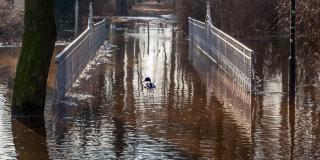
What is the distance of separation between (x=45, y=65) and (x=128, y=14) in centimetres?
5433

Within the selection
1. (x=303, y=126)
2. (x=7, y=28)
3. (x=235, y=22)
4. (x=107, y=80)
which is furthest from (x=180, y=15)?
(x=303, y=126)

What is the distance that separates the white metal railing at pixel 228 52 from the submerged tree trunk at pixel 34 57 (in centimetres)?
563

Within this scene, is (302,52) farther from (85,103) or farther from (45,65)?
(45,65)

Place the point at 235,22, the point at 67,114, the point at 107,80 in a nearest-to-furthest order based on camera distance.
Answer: the point at 67,114
the point at 107,80
the point at 235,22

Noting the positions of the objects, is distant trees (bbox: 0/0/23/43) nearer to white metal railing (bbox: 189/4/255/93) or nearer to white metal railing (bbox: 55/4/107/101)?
white metal railing (bbox: 55/4/107/101)

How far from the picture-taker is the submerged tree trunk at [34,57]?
1411 centimetres

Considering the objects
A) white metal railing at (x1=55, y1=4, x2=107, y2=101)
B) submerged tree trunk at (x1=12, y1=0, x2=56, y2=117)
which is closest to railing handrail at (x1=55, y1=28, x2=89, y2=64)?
white metal railing at (x1=55, y1=4, x2=107, y2=101)

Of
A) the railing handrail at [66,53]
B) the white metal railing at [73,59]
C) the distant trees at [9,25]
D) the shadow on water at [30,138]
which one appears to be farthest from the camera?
the distant trees at [9,25]

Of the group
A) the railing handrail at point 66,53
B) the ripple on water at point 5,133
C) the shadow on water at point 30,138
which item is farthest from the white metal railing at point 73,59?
the shadow on water at point 30,138

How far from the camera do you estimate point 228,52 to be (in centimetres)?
2314

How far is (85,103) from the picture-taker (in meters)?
16.5

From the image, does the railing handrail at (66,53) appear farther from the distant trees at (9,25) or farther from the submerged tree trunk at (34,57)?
the distant trees at (9,25)

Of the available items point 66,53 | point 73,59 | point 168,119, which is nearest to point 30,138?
point 168,119

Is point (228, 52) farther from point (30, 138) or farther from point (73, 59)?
point (30, 138)
